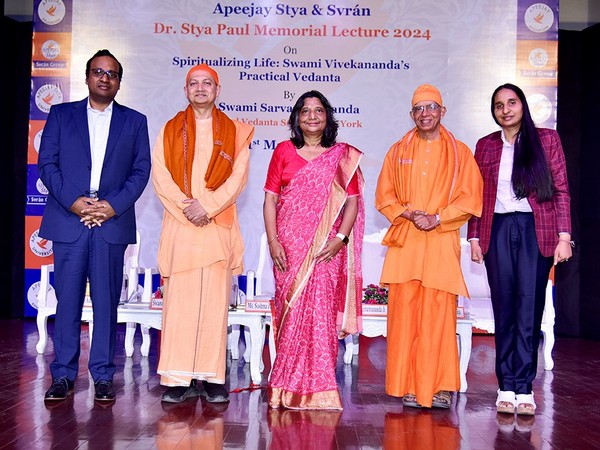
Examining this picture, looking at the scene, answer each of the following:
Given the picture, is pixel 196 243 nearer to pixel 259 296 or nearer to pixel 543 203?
pixel 259 296

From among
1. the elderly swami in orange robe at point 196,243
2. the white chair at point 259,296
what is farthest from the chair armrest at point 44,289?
the elderly swami in orange robe at point 196,243

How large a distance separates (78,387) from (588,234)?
521 centimetres

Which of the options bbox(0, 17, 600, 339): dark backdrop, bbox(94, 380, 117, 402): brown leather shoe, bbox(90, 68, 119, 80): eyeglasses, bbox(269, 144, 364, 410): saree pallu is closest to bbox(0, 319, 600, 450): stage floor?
bbox(94, 380, 117, 402): brown leather shoe

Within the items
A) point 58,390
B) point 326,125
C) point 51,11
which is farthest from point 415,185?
point 51,11

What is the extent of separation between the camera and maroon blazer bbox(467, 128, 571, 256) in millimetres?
3645

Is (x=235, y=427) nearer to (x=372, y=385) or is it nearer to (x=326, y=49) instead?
(x=372, y=385)

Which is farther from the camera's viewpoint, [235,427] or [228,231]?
[228,231]

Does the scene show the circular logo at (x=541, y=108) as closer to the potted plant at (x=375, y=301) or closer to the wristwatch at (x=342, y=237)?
the potted plant at (x=375, y=301)

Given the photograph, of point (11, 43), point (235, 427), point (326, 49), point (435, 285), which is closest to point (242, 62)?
point (326, 49)

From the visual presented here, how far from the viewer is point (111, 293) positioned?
3824 mm

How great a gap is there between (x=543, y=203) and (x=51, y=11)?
17.5ft

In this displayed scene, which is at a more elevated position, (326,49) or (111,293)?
(326,49)

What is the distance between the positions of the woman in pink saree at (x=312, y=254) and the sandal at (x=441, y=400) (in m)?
0.50

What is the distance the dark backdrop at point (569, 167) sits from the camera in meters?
7.22
